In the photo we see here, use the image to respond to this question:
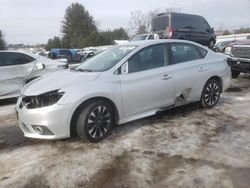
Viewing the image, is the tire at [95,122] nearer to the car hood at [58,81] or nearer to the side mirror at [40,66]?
the car hood at [58,81]

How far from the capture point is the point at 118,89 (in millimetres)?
5004

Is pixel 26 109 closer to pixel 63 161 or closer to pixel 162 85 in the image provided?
pixel 63 161

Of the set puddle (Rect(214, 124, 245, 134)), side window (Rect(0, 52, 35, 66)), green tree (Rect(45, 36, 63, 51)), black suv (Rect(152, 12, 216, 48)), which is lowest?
green tree (Rect(45, 36, 63, 51))

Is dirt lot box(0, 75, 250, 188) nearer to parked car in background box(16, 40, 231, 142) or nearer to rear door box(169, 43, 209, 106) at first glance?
parked car in background box(16, 40, 231, 142)

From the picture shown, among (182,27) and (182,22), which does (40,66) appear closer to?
(182,27)

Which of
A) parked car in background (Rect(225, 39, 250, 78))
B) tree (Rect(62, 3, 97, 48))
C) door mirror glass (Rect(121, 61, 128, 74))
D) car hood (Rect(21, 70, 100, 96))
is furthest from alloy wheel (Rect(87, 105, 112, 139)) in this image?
tree (Rect(62, 3, 97, 48))

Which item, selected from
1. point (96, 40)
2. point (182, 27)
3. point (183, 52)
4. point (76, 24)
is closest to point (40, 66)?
point (183, 52)

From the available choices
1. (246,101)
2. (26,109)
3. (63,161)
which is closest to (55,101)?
(26,109)

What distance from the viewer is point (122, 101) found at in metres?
5.05

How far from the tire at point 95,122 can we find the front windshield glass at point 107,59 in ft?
2.39

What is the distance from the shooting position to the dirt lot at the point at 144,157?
3.66 m

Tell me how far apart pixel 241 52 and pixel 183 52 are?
4542 millimetres

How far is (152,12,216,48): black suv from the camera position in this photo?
14.6m

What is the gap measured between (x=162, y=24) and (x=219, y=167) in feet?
39.7
